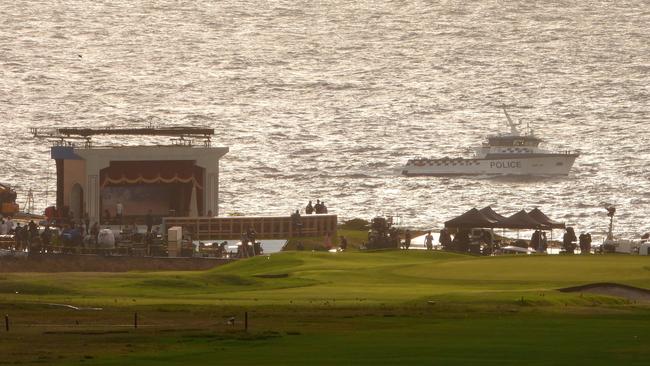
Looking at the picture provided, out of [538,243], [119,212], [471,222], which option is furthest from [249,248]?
[538,243]

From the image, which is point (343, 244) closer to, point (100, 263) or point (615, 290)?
point (100, 263)

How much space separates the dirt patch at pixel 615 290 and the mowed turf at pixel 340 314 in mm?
743

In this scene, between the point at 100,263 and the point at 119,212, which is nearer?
the point at 100,263

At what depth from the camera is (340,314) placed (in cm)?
4534

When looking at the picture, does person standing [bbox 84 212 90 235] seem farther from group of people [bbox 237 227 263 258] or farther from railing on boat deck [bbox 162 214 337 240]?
group of people [bbox 237 227 263 258]

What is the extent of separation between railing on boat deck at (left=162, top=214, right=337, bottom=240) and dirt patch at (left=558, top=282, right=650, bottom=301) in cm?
2833

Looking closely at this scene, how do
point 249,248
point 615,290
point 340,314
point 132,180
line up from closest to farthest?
1. point 340,314
2. point 615,290
3. point 249,248
4. point 132,180

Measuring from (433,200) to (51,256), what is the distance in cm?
11149

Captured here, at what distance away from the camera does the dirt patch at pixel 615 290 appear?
50.8 metres

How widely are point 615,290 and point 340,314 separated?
921cm

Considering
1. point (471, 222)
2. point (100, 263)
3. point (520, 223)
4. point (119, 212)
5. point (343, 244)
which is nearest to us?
point (100, 263)

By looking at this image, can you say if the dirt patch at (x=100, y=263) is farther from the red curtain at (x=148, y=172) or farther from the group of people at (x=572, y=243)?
the group of people at (x=572, y=243)

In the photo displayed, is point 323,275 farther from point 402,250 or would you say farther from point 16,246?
point 16,246

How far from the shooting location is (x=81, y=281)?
2197 inches
